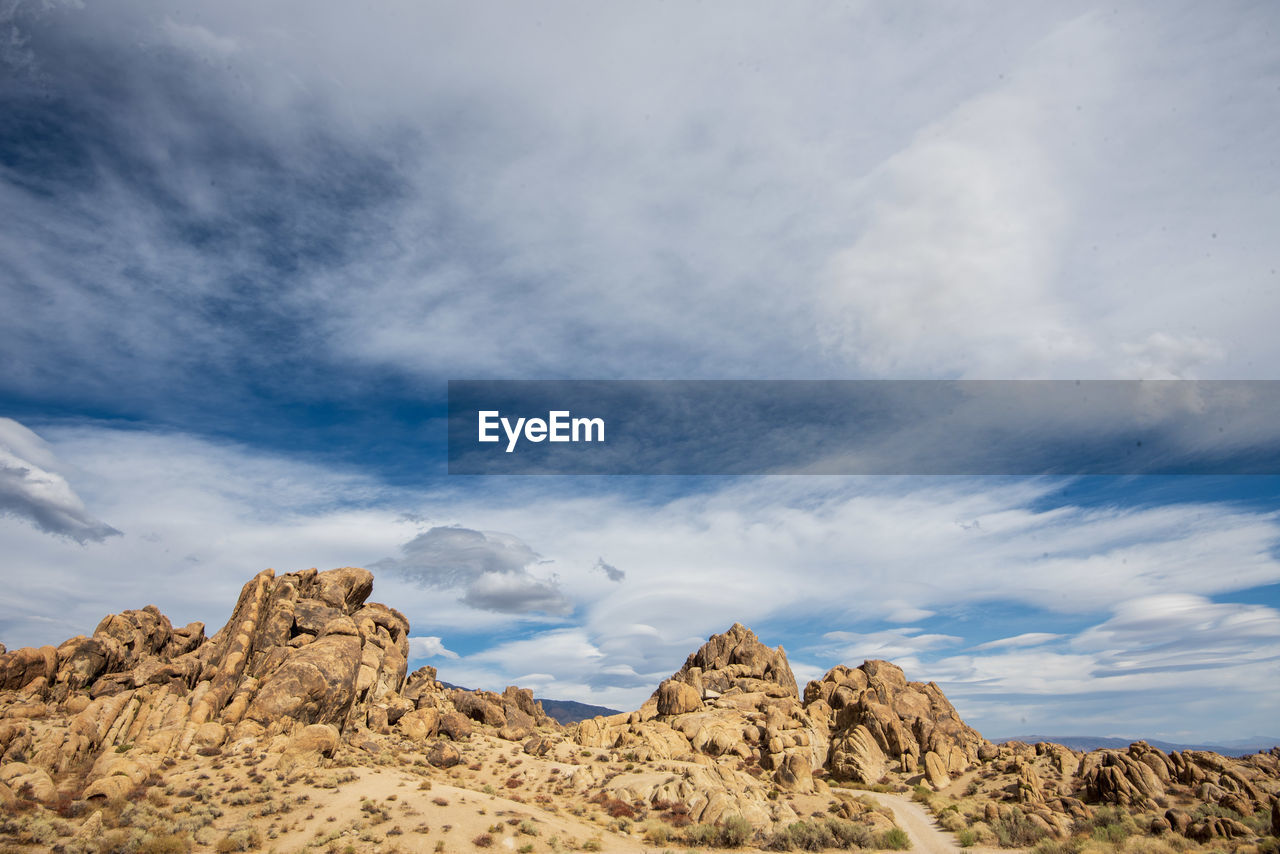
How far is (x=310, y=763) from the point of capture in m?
50.4

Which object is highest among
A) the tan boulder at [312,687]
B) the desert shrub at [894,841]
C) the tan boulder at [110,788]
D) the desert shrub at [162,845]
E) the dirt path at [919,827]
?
the tan boulder at [312,687]

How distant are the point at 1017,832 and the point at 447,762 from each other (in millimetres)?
48948

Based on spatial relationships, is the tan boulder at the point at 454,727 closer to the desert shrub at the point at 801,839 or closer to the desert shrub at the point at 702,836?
the desert shrub at the point at 702,836

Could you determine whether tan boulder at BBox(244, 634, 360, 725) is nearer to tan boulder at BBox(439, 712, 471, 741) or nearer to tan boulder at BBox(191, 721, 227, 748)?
tan boulder at BBox(191, 721, 227, 748)

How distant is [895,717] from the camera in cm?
7981

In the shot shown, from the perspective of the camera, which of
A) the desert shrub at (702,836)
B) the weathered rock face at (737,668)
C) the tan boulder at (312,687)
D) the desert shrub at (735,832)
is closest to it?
the desert shrub at (735,832)

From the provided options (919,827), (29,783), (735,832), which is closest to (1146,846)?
(919,827)

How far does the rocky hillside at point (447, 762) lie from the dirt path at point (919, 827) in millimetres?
1240

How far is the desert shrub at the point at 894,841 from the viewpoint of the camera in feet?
142

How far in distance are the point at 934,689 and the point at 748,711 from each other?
29.7 metres

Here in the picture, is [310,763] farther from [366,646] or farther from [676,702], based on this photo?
[676,702]

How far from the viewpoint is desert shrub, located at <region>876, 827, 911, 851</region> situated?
142 feet

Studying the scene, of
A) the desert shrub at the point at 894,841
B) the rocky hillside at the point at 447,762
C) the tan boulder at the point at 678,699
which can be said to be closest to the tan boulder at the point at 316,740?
the rocky hillside at the point at 447,762

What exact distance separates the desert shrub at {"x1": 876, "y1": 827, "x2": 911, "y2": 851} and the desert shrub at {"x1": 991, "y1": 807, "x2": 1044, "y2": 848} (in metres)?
6.37
